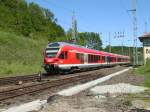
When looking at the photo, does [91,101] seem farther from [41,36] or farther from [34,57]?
[41,36]

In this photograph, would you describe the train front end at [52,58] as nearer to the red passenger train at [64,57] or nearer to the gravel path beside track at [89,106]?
the red passenger train at [64,57]

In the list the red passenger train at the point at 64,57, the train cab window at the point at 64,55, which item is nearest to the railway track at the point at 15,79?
the red passenger train at the point at 64,57

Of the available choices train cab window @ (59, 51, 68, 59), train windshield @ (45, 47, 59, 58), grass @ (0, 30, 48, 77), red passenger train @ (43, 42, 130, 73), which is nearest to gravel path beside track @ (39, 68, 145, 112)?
red passenger train @ (43, 42, 130, 73)

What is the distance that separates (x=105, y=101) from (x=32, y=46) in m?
51.5

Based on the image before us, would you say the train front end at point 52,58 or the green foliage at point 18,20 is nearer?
the train front end at point 52,58

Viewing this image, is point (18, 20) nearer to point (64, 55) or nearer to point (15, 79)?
point (64, 55)

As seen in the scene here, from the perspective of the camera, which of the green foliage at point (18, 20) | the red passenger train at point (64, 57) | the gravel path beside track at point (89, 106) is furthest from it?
the green foliage at point (18, 20)

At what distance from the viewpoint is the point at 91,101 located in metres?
15.7

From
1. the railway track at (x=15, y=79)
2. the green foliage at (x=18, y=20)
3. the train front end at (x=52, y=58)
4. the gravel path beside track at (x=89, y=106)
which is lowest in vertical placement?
the gravel path beside track at (x=89, y=106)

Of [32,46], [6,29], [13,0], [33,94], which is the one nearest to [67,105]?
[33,94]

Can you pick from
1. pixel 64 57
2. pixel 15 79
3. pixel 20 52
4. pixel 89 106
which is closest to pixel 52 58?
pixel 64 57

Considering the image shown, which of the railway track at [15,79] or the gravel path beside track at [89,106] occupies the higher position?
the railway track at [15,79]

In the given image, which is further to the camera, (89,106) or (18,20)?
(18,20)

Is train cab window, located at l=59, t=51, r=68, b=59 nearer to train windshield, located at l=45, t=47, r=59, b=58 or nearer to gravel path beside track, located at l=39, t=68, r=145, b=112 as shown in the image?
train windshield, located at l=45, t=47, r=59, b=58
